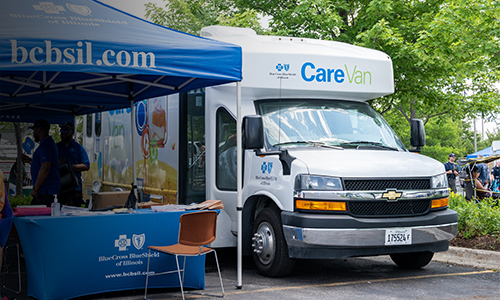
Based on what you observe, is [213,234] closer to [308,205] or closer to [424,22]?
[308,205]

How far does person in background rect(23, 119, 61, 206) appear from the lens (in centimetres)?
773

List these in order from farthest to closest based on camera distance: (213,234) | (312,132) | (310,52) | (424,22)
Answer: (424,22), (310,52), (312,132), (213,234)

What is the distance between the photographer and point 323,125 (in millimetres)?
7270

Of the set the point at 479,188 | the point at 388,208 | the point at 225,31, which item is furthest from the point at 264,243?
the point at 479,188

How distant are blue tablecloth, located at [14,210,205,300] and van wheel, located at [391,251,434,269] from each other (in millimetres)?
3009

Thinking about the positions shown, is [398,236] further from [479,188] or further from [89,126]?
[479,188]

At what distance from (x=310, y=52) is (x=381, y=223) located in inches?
104

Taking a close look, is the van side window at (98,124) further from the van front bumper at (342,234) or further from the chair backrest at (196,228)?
the chair backrest at (196,228)

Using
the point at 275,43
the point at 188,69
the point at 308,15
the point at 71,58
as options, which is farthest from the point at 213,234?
the point at 308,15

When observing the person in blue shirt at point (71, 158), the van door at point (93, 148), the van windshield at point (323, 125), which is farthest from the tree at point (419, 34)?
the person in blue shirt at point (71, 158)

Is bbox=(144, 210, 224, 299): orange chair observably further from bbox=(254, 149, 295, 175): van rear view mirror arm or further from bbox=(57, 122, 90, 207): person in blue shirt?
bbox=(57, 122, 90, 207): person in blue shirt

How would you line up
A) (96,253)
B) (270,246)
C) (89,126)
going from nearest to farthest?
(96,253) → (270,246) → (89,126)

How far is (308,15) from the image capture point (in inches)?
500

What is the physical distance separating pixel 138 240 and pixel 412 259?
3832 mm
